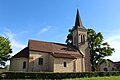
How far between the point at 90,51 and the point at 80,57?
614cm

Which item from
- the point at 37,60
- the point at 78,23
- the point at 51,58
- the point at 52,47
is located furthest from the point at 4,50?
the point at 78,23

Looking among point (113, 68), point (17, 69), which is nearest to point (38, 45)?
point (17, 69)

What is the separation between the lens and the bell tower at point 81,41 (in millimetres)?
43144

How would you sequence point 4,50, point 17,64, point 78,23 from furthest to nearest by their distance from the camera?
1. point 78,23
2. point 4,50
3. point 17,64

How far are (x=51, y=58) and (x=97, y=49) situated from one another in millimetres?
15906

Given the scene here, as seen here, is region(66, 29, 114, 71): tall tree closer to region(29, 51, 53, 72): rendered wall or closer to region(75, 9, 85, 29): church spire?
region(75, 9, 85, 29): church spire

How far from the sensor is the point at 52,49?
39375 millimetres

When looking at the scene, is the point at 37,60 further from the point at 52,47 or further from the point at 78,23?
the point at 78,23

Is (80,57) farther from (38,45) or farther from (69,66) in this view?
(38,45)

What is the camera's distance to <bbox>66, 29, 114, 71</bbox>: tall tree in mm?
44750

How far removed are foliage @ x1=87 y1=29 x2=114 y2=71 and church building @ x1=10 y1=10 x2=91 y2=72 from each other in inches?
102

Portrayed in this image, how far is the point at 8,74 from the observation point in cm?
2738

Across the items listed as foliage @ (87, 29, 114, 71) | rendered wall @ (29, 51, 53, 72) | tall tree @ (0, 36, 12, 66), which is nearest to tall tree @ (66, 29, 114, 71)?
foliage @ (87, 29, 114, 71)

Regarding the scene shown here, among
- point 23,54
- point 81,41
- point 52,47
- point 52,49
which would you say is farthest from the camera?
point 81,41
